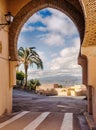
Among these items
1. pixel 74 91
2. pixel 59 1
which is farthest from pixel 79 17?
pixel 74 91

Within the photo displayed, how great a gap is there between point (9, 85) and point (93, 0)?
20.5 ft

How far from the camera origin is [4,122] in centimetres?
1019

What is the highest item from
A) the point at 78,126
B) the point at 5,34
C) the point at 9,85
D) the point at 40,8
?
the point at 40,8

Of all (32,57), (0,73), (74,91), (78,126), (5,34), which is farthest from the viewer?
(32,57)

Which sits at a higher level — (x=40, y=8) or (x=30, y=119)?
(x=40, y=8)

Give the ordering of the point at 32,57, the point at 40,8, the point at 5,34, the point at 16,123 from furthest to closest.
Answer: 1. the point at 32,57
2. the point at 40,8
3. the point at 5,34
4. the point at 16,123

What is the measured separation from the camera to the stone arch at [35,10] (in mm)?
12898

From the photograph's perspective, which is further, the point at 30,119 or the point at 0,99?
the point at 0,99

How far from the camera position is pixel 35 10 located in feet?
43.8

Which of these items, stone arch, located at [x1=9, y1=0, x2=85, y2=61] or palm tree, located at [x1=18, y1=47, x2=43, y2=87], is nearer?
stone arch, located at [x1=9, y1=0, x2=85, y2=61]

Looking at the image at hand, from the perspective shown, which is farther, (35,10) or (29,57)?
(29,57)

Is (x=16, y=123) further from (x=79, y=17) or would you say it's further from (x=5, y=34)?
(x=79, y=17)

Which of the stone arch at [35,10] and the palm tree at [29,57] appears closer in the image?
the stone arch at [35,10]

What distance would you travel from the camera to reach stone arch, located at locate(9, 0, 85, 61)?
508 inches
